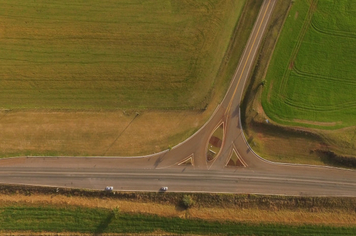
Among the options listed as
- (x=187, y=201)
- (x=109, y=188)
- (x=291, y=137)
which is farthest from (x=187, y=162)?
(x=291, y=137)

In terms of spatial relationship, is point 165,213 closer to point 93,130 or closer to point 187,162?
point 187,162

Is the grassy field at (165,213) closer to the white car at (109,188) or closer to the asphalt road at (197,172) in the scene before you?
the white car at (109,188)

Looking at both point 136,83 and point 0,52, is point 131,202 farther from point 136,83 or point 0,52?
point 0,52

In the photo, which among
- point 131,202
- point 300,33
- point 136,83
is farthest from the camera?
point 300,33

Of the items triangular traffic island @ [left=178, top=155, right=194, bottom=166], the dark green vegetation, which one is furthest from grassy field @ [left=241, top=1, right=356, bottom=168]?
the dark green vegetation

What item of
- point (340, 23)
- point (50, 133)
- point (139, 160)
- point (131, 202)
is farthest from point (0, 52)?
point (340, 23)

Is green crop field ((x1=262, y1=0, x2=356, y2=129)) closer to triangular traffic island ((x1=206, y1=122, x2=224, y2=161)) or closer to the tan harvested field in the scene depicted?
triangular traffic island ((x1=206, y1=122, x2=224, y2=161))

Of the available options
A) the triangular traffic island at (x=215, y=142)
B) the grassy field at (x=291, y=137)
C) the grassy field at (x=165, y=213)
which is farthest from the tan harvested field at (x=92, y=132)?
the grassy field at (x=291, y=137)
